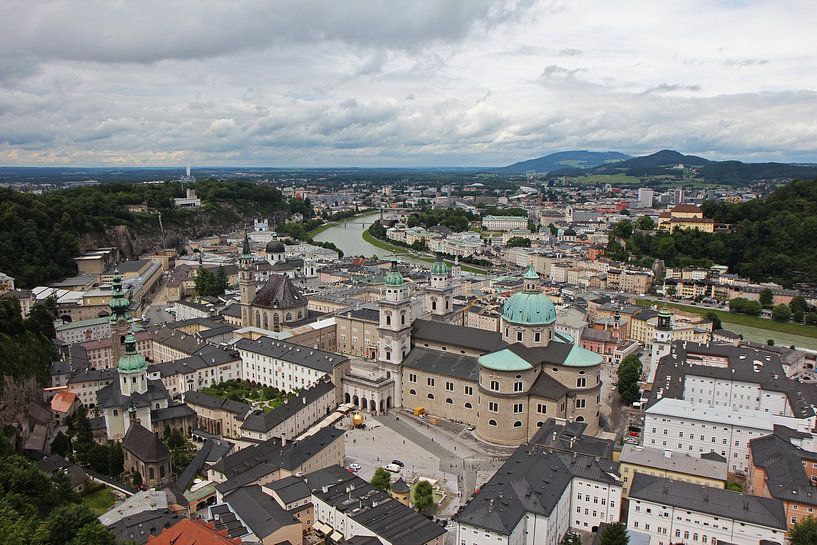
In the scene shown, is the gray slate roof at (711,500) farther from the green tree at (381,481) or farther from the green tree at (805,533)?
the green tree at (381,481)

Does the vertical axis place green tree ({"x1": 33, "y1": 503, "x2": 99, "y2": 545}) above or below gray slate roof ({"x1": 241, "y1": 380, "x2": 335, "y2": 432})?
above

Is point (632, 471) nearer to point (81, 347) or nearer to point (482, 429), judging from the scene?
point (482, 429)

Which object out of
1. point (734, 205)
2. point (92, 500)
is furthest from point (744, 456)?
point (734, 205)

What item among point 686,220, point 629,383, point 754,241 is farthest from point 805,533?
point 686,220

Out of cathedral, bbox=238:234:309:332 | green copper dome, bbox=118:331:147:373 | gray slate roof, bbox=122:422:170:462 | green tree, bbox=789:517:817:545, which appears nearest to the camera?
green tree, bbox=789:517:817:545

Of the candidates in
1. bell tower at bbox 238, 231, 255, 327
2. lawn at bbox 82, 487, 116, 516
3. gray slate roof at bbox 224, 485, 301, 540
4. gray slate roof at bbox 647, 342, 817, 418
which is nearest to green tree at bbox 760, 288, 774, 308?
gray slate roof at bbox 647, 342, 817, 418

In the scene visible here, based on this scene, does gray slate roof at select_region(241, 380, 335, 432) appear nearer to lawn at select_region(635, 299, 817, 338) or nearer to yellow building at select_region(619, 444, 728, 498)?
yellow building at select_region(619, 444, 728, 498)
